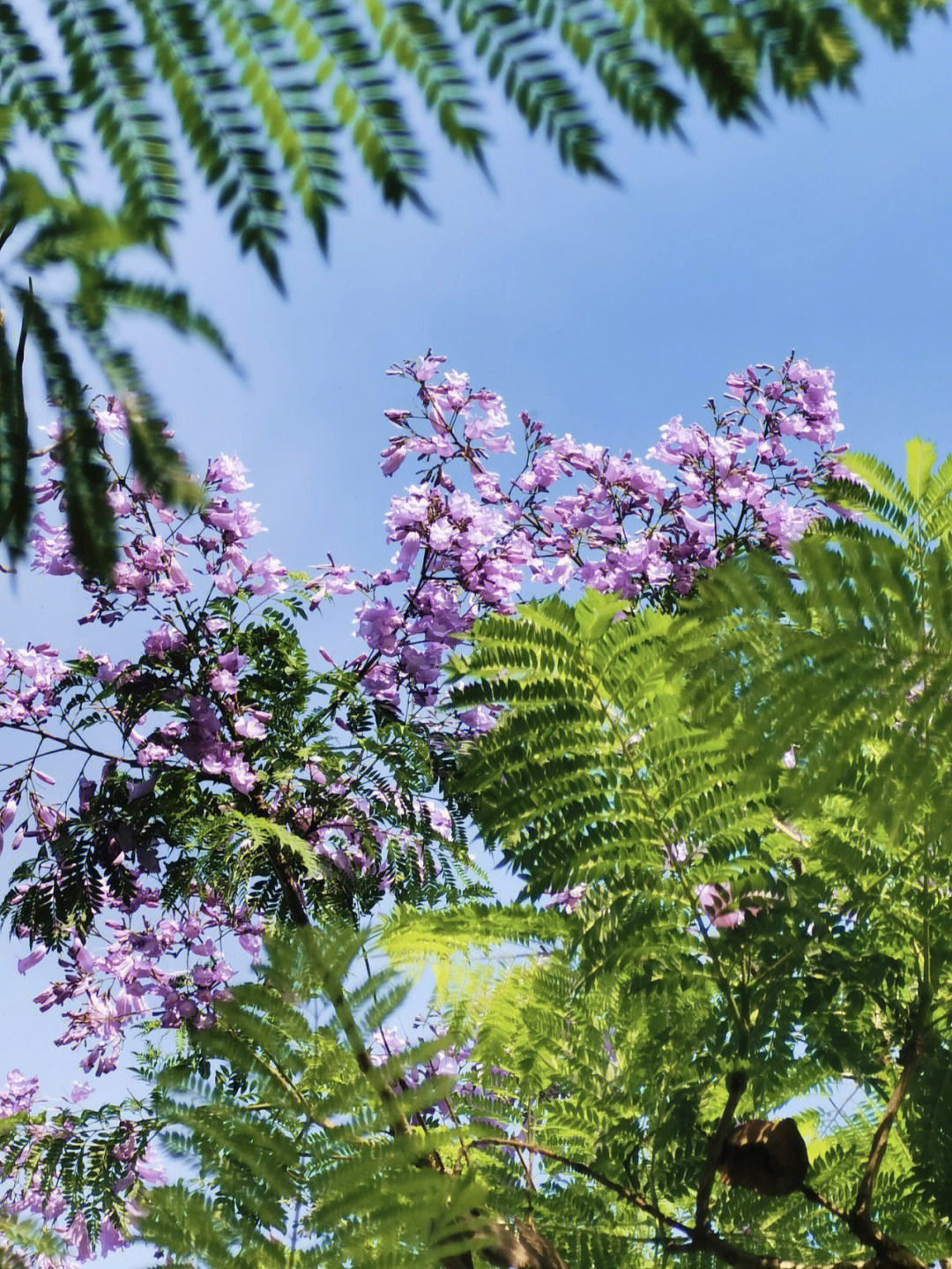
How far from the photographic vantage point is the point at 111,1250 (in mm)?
4445

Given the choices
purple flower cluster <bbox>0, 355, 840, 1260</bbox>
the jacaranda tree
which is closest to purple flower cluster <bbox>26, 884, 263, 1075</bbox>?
purple flower cluster <bbox>0, 355, 840, 1260</bbox>

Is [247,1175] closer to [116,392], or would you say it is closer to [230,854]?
[116,392]

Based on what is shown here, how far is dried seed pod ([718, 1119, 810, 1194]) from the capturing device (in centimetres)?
129

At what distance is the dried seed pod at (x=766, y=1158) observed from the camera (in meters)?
1.29

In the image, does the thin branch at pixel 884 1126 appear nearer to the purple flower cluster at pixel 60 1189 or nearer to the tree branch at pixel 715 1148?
the tree branch at pixel 715 1148

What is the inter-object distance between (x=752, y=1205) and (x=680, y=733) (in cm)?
65

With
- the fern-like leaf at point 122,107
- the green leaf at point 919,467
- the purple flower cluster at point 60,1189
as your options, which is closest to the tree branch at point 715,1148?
the green leaf at point 919,467

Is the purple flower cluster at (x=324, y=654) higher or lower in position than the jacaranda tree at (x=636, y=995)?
higher

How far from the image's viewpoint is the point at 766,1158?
1291 millimetres

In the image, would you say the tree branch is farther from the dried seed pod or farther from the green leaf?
Result: the green leaf

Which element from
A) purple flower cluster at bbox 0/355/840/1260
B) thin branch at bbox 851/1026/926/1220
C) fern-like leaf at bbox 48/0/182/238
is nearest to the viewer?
fern-like leaf at bbox 48/0/182/238

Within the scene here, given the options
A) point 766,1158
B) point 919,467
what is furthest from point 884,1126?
point 919,467

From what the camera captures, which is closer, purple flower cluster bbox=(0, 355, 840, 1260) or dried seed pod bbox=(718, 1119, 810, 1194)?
dried seed pod bbox=(718, 1119, 810, 1194)

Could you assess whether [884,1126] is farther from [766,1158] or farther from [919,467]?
[919,467]
